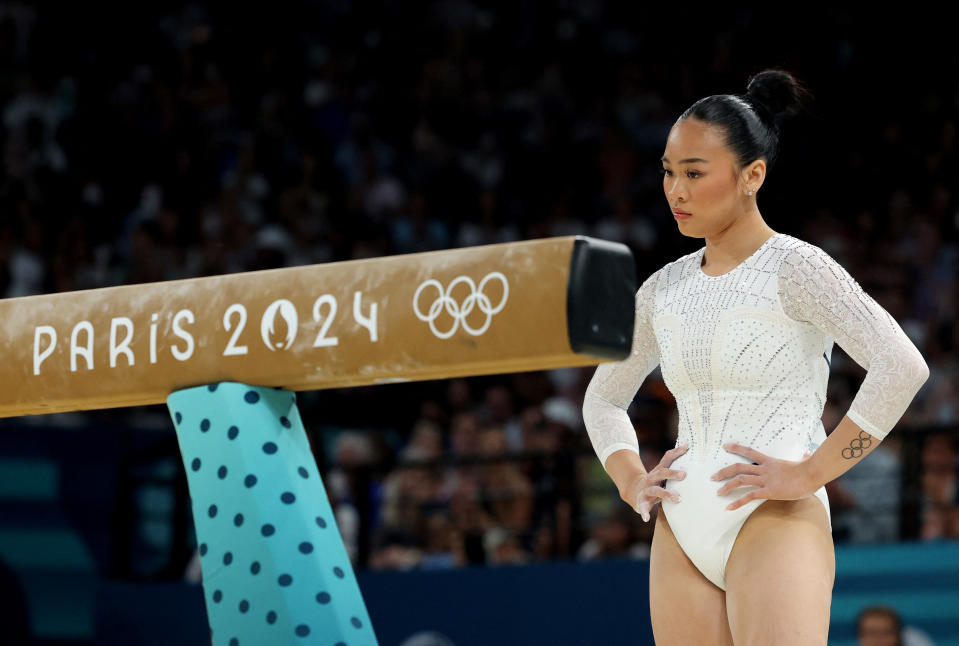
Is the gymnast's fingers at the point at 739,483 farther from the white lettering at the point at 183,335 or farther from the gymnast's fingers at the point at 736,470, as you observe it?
the white lettering at the point at 183,335

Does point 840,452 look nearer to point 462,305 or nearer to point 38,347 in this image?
point 462,305

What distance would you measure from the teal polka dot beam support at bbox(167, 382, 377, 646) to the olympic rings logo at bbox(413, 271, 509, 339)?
421 mm

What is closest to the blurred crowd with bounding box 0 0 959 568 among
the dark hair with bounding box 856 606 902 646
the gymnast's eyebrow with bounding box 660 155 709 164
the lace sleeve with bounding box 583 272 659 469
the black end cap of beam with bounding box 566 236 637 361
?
the dark hair with bounding box 856 606 902 646

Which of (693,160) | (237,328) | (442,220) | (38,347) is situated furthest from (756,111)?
(442,220)

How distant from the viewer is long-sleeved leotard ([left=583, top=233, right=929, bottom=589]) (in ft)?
7.37

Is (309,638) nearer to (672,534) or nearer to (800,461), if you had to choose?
(672,534)

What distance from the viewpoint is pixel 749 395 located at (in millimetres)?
2379

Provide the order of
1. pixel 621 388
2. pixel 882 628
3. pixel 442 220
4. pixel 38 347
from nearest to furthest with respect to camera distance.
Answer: pixel 38 347 → pixel 621 388 → pixel 882 628 → pixel 442 220

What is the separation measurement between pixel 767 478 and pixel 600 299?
1.66ft

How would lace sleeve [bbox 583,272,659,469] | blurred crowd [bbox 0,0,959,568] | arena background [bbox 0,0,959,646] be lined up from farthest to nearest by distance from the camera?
blurred crowd [bbox 0,0,959,568] → arena background [bbox 0,0,959,646] → lace sleeve [bbox 583,272,659,469]

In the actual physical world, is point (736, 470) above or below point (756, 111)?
below

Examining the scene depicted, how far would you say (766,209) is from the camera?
7297 mm

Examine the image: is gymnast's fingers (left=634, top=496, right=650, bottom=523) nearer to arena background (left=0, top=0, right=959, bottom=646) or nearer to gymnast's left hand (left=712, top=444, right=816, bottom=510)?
gymnast's left hand (left=712, top=444, right=816, bottom=510)

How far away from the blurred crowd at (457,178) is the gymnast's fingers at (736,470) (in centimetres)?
300
